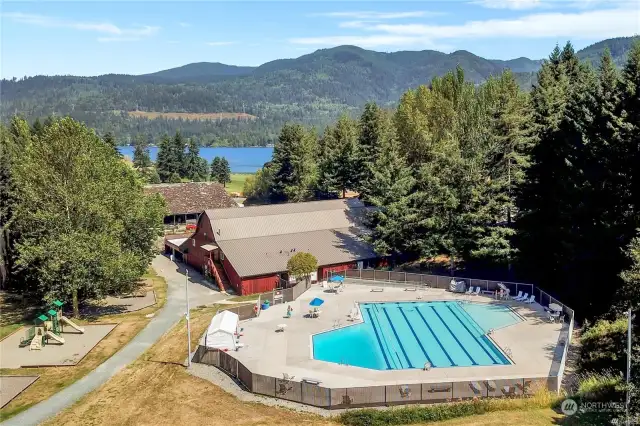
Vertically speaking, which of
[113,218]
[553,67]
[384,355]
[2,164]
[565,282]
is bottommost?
[384,355]

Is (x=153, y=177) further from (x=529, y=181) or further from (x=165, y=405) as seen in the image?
(x=165, y=405)

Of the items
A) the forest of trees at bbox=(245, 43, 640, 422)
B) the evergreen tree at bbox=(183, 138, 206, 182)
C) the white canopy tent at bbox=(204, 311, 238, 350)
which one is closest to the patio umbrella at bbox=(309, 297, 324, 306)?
the white canopy tent at bbox=(204, 311, 238, 350)

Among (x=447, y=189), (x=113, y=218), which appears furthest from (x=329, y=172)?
(x=113, y=218)

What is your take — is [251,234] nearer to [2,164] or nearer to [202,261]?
[202,261]

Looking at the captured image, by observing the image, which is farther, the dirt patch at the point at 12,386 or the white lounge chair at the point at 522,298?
the white lounge chair at the point at 522,298

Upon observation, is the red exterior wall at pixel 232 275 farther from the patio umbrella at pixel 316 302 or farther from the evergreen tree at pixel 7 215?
the evergreen tree at pixel 7 215

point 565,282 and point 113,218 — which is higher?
point 113,218

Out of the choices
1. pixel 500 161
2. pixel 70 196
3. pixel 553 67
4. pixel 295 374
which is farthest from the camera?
pixel 553 67

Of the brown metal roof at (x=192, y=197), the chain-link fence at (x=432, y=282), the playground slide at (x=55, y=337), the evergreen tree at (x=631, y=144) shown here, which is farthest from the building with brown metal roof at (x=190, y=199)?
the evergreen tree at (x=631, y=144)
